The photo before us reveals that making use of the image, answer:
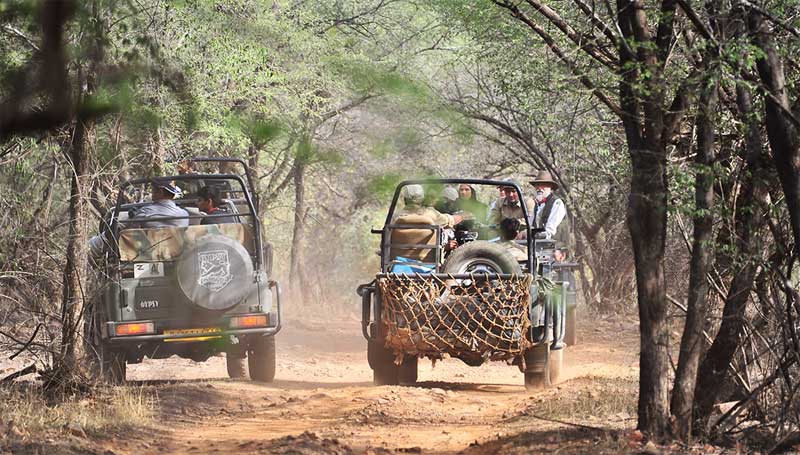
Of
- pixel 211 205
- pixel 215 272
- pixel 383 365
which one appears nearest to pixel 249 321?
pixel 215 272

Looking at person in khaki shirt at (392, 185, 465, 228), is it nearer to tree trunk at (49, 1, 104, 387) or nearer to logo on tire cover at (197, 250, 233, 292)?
logo on tire cover at (197, 250, 233, 292)

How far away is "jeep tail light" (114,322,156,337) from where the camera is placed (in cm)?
1178

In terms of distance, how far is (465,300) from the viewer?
10820mm

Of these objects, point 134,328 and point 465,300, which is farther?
point 134,328

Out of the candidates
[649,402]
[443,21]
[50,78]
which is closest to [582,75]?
[649,402]

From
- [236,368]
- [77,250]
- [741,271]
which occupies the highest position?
[77,250]

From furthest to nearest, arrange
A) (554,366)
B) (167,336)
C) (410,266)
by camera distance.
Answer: (554,366) < (167,336) < (410,266)

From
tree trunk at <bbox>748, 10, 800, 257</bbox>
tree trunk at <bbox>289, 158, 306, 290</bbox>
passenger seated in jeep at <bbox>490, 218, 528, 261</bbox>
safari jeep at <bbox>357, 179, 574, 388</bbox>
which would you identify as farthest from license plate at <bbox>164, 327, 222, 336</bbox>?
tree trunk at <bbox>289, 158, 306, 290</bbox>

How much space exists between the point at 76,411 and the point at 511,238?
4457 millimetres

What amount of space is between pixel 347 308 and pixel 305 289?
3.84 feet

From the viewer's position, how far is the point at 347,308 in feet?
99.3

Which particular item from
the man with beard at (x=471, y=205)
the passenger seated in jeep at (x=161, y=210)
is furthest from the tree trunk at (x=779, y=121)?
the passenger seated in jeep at (x=161, y=210)

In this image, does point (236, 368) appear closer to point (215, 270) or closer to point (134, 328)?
point (134, 328)

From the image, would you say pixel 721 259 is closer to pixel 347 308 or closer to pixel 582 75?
pixel 582 75
